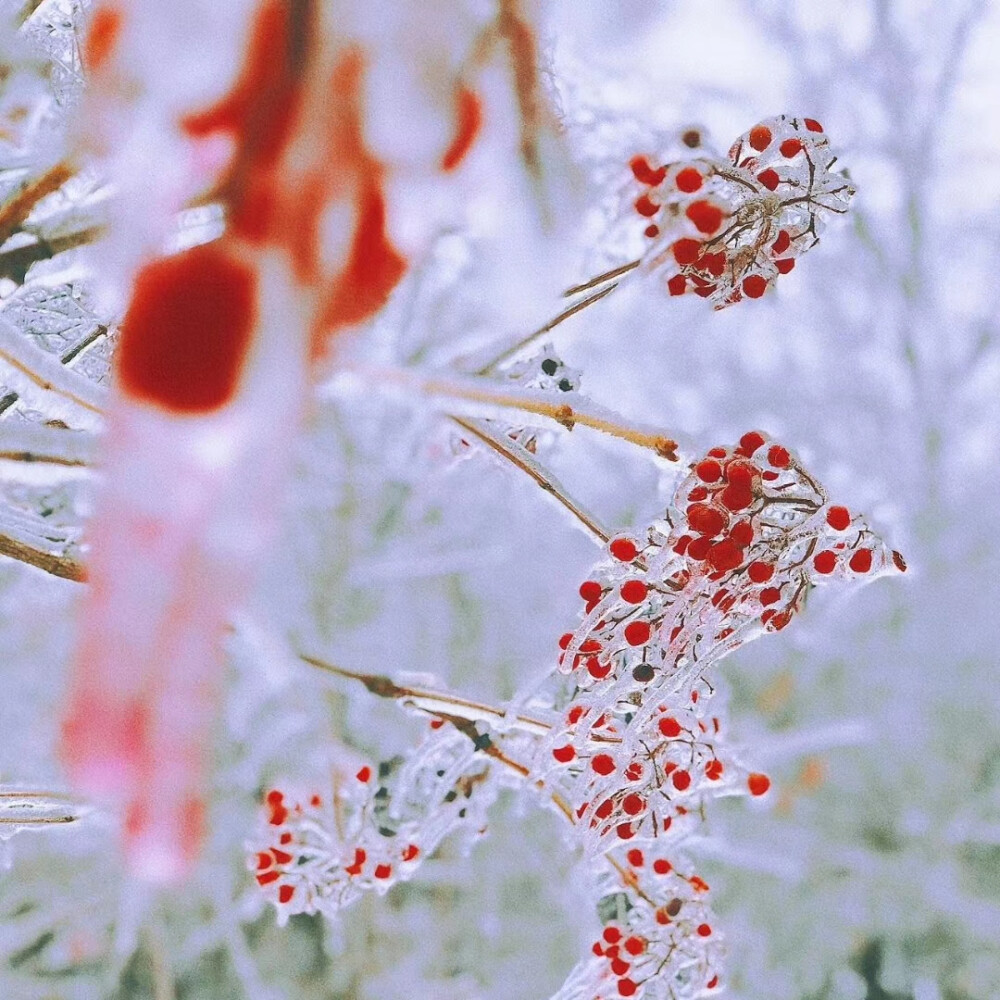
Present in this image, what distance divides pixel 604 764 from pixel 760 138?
1.31 ft

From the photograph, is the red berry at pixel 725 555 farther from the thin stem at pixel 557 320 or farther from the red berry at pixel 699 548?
the thin stem at pixel 557 320

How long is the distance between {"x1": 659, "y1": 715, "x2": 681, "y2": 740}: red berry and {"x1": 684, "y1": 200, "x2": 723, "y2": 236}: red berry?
31 centimetres

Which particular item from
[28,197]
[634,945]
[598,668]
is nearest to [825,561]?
[598,668]

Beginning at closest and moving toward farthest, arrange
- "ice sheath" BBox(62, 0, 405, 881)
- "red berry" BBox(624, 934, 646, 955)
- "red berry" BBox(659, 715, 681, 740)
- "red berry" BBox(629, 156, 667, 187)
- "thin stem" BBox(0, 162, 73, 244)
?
"ice sheath" BBox(62, 0, 405, 881), "thin stem" BBox(0, 162, 73, 244), "red berry" BBox(629, 156, 667, 187), "red berry" BBox(659, 715, 681, 740), "red berry" BBox(624, 934, 646, 955)

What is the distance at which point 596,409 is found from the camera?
1.84 feet

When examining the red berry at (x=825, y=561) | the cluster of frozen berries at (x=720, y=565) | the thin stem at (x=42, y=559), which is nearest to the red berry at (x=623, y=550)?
the cluster of frozen berries at (x=720, y=565)

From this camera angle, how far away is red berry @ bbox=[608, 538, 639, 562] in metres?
0.57

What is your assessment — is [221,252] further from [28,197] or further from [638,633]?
[638,633]

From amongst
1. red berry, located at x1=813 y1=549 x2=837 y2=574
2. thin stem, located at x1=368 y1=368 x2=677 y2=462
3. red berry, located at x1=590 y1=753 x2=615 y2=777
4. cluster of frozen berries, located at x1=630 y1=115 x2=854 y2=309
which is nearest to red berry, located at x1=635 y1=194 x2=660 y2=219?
cluster of frozen berries, located at x1=630 y1=115 x2=854 y2=309

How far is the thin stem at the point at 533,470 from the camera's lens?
0.61 m

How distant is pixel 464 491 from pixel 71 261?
6.34 feet

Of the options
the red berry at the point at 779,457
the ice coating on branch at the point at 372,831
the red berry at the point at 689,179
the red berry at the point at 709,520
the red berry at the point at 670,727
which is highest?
the red berry at the point at 689,179

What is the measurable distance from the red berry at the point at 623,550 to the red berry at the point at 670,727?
121mm

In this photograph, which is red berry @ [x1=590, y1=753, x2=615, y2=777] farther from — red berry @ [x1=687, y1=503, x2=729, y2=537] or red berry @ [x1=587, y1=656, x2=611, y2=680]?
red berry @ [x1=687, y1=503, x2=729, y2=537]
